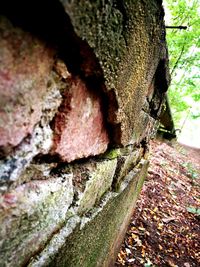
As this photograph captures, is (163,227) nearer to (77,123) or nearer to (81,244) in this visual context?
(81,244)

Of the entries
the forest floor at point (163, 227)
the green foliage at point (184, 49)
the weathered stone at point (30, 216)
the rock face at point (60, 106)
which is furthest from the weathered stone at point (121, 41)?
the green foliage at point (184, 49)

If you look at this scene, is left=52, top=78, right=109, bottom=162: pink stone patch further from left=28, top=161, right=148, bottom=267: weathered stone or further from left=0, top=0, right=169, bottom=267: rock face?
left=28, top=161, right=148, bottom=267: weathered stone

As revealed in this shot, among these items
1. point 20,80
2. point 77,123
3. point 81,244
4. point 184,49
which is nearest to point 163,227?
point 81,244

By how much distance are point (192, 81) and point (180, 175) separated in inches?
241

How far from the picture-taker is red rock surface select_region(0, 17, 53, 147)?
1.40 ft

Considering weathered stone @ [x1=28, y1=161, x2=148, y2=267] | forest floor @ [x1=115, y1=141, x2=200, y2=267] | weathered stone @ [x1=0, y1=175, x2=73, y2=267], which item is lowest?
forest floor @ [x1=115, y1=141, x2=200, y2=267]

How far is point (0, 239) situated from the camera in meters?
0.55

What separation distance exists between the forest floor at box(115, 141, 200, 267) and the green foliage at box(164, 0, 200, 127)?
5.83 metres

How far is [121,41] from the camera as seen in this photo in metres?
0.72

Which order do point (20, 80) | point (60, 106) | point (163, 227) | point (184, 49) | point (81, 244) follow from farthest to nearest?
1. point (184, 49)
2. point (163, 227)
3. point (81, 244)
4. point (60, 106)
5. point (20, 80)

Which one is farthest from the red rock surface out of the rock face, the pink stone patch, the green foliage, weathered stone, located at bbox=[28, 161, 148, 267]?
the green foliage

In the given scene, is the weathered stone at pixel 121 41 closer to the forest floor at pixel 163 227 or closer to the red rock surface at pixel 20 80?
the red rock surface at pixel 20 80

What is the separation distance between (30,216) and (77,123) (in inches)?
10.9

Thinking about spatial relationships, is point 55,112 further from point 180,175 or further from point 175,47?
point 175,47
